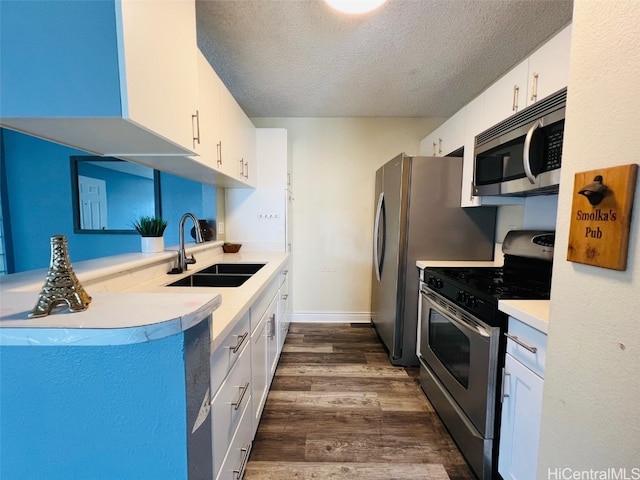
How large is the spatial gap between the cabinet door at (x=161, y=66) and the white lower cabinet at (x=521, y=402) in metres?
1.70

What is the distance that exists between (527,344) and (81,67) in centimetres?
188

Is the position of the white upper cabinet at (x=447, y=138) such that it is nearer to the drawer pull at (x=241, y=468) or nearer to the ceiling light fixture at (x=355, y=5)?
the ceiling light fixture at (x=355, y=5)

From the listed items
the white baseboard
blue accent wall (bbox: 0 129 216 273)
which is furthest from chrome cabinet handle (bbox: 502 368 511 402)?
blue accent wall (bbox: 0 129 216 273)

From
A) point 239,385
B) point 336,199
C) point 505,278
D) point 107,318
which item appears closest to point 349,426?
point 239,385

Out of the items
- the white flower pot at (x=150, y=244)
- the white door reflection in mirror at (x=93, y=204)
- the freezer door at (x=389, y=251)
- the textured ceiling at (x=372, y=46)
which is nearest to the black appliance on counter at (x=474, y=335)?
the freezer door at (x=389, y=251)

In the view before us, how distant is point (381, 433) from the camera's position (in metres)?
1.63

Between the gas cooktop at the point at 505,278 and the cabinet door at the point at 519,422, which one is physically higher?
the gas cooktop at the point at 505,278

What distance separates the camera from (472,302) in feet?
4.62

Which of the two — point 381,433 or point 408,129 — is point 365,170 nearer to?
point 408,129

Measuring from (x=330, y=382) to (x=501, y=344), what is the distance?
4.37ft

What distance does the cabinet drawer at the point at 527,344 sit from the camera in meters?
1.02

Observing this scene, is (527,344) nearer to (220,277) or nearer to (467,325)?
(467,325)

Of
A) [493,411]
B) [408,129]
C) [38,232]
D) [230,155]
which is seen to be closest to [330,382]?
[493,411]

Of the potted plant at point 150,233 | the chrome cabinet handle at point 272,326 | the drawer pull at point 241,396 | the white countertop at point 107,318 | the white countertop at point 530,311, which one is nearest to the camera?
the white countertop at point 107,318
